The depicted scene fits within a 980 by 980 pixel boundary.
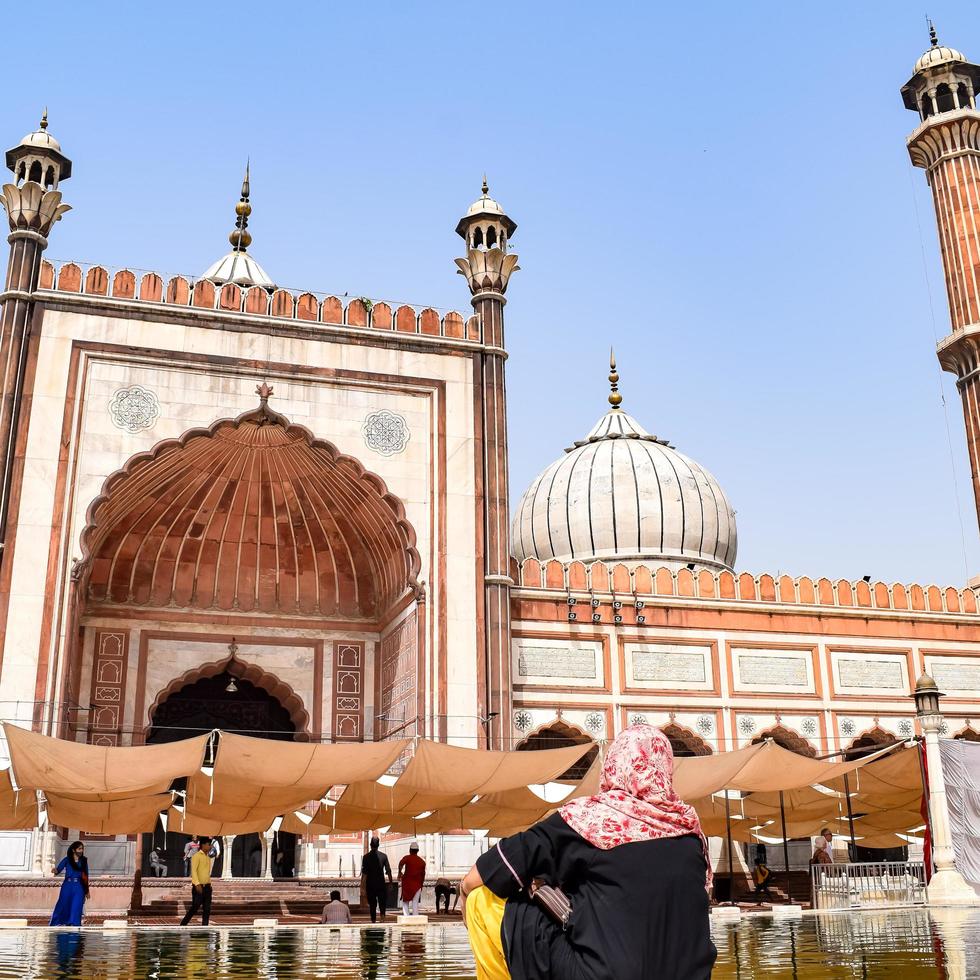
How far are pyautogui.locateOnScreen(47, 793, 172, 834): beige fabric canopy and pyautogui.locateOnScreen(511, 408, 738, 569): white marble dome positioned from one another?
10226 mm

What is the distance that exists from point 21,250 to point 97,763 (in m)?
6.57

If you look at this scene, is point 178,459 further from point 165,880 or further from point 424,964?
point 424,964

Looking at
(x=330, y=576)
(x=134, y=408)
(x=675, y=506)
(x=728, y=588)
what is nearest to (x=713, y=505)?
(x=675, y=506)

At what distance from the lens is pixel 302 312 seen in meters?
13.8

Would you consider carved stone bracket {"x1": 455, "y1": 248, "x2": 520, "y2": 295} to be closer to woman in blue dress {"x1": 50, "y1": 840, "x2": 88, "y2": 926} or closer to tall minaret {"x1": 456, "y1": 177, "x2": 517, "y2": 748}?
tall minaret {"x1": 456, "y1": 177, "x2": 517, "y2": 748}

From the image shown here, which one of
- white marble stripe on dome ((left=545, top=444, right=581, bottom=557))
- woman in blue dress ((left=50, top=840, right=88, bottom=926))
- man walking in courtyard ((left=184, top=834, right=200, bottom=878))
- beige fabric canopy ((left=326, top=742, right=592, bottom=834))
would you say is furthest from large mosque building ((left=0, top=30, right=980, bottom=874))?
white marble stripe on dome ((left=545, top=444, right=581, bottom=557))

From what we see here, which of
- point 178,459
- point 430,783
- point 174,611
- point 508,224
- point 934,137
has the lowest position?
A: point 430,783

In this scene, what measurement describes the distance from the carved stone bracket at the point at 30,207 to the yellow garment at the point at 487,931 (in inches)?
491

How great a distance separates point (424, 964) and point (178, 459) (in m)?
9.51

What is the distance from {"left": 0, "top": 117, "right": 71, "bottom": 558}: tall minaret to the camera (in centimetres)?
1222

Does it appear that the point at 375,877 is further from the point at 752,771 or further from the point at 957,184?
the point at 957,184

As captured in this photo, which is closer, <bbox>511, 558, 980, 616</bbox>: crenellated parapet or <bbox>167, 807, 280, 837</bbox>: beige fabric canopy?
<bbox>167, 807, 280, 837</bbox>: beige fabric canopy

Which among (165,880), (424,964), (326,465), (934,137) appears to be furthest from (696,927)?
(934,137)

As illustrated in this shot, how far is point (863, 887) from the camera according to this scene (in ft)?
34.1
